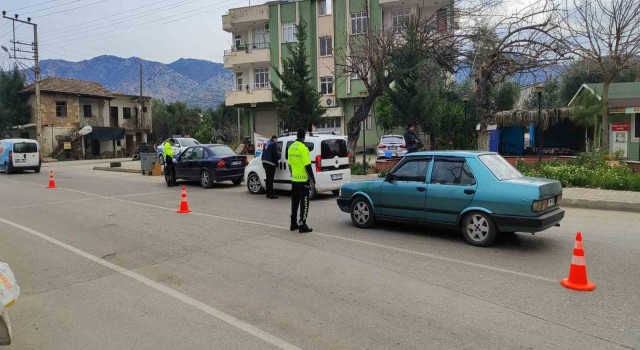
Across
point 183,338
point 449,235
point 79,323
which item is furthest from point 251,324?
point 449,235

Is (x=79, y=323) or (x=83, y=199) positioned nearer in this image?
(x=79, y=323)

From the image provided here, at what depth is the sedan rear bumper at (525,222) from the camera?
6953mm

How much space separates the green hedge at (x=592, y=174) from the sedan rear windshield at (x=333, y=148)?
6416 millimetres

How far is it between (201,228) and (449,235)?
4.77 meters

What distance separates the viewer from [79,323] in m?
4.70

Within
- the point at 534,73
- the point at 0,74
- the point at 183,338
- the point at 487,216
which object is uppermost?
the point at 0,74

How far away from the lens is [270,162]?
46.5ft

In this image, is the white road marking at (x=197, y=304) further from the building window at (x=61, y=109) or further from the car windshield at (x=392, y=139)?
the building window at (x=61, y=109)

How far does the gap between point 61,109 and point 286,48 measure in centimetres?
2459

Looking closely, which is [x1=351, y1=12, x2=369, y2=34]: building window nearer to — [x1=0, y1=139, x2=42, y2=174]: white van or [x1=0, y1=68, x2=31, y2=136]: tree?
[x1=0, y1=139, x2=42, y2=174]: white van

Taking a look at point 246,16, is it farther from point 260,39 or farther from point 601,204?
point 601,204

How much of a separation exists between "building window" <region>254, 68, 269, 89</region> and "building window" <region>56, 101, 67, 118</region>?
20.4 m

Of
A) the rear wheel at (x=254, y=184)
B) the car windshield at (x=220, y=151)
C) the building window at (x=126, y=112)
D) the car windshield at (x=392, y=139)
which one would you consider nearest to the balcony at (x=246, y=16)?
the building window at (x=126, y=112)

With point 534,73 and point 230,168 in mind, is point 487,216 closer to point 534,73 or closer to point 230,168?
point 230,168
